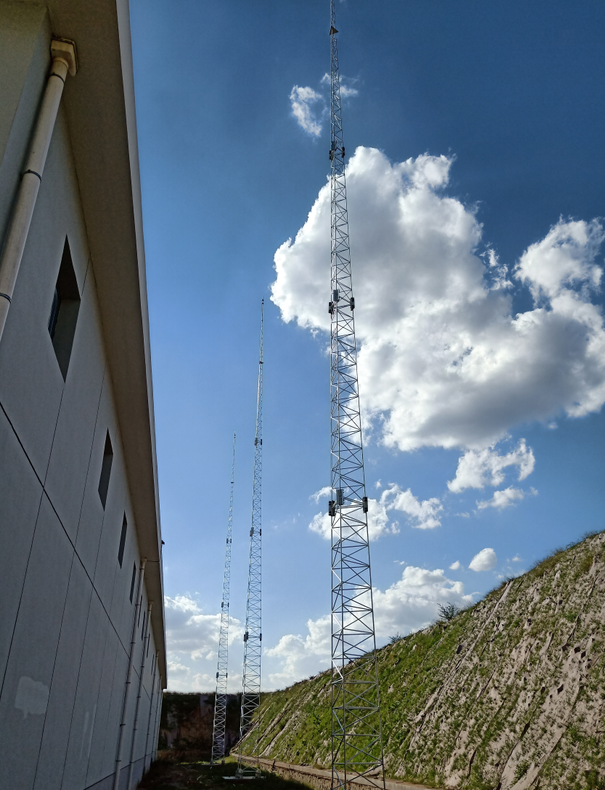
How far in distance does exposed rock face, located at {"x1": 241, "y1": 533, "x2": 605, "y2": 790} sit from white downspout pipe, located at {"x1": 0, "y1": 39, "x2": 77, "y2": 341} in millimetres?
18541

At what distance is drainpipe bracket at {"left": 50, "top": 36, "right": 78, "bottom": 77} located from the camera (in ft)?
20.0

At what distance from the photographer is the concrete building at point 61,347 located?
18.7 ft

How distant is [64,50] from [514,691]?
82.1 ft

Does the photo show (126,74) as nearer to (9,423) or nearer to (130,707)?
(9,423)

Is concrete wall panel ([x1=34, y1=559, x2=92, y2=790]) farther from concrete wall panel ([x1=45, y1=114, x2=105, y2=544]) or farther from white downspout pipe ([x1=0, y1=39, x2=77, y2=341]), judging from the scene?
white downspout pipe ([x1=0, y1=39, x2=77, y2=341])

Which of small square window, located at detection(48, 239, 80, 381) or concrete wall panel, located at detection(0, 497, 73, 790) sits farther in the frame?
small square window, located at detection(48, 239, 80, 381)

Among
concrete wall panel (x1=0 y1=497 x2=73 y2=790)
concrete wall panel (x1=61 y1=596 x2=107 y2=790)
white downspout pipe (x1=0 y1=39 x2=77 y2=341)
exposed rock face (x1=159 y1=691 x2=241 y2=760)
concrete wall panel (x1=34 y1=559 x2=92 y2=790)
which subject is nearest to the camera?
white downspout pipe (x1=0 y1=39 x2=77 y2=341)

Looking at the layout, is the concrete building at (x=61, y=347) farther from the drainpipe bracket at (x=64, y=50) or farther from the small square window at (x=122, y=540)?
the small square window at (x=122, y=540)

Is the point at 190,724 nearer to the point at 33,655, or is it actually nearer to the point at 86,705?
the point at 86,705

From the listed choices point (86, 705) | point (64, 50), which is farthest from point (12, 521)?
point (86, 705)

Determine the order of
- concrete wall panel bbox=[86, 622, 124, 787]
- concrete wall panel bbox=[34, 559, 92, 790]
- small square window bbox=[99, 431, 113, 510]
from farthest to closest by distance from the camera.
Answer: concrete wall panel bbox=[86, 622, 124, 787], small square window bbox=[99, 431, 113, 510], concrete wall panel bbox=[34, 559, 92, 790]

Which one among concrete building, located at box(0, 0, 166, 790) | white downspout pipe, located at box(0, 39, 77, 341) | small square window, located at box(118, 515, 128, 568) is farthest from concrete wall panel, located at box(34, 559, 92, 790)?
small square window, located at box(118, 515, 128, 568)

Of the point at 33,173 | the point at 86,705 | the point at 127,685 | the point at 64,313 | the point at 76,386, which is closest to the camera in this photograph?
the point at 33,173

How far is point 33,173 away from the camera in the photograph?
18.3ft
